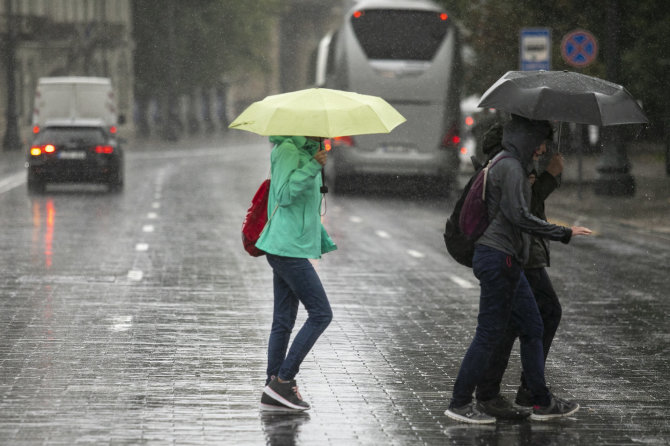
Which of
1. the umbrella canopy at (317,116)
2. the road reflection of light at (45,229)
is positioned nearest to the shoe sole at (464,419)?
the umbrella canopy at (317,116)

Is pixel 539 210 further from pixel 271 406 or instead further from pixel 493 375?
pixel 271 406

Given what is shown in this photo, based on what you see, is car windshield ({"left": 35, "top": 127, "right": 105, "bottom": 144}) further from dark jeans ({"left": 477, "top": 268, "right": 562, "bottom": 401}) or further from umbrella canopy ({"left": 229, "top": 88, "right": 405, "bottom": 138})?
dark jeans ({"left": 477, "top": 268, "right": 562, "bottom": 401})

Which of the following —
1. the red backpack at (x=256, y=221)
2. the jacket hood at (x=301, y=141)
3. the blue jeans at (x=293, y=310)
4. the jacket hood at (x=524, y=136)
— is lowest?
the blue jeans at (x=293, y=310)

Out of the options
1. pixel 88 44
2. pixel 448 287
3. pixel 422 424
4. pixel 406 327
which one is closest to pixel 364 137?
pixel 448 287

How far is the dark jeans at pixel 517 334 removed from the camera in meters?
7.54

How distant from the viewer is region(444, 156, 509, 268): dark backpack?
284 inches

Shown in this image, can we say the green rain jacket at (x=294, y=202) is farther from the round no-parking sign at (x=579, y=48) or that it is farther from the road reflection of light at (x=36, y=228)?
the round no-parking sign at (x=579, y=48)

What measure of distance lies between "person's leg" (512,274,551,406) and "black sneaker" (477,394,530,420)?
0.38 feet

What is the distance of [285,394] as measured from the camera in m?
7.54

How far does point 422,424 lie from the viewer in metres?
7.28

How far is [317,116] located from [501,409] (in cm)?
188

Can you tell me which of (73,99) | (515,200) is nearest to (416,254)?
(515,200)

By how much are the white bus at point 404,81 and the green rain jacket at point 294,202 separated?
2057 cm

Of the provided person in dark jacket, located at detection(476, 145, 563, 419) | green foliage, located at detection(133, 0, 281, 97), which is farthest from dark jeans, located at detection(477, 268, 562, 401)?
green foliage, located at detection(133, 0, 281, 97)
